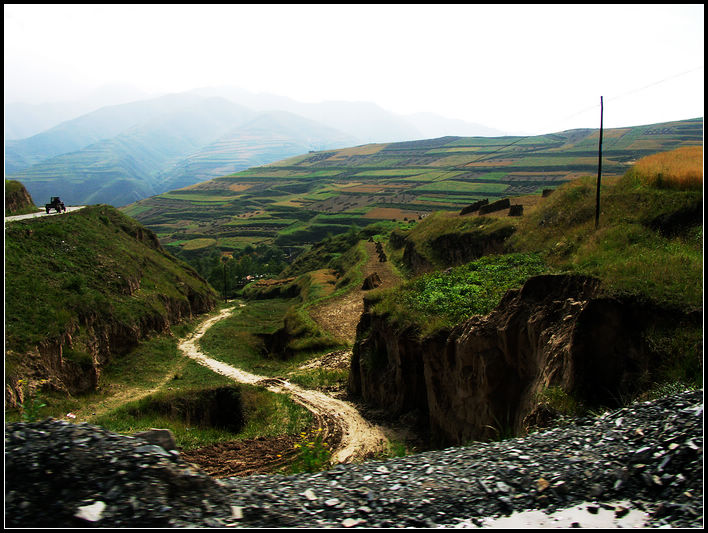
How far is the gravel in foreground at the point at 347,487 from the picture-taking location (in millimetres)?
4988

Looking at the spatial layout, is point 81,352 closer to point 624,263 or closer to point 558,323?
point 558,323

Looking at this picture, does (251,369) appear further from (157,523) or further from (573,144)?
(573,144)

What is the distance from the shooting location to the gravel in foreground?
4.99m

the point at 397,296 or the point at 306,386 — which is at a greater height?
the point at 397,296

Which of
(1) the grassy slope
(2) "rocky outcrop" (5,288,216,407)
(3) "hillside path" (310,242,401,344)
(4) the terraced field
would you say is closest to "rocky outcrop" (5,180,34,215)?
(1) the grassy slope

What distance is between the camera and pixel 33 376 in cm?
2269

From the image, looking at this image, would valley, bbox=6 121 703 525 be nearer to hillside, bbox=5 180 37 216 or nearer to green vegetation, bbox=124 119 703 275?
hillside, bbox=5 180 37 216

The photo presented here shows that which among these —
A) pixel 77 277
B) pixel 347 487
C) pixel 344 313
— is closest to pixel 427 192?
pixel 344 313

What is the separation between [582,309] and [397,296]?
1199cm

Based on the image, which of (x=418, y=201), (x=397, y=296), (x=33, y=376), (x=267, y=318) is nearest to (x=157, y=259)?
(x=267, y=318)

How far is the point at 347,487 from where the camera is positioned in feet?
20.0

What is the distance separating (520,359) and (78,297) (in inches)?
1183

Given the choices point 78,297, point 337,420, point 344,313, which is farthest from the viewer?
point 344,313

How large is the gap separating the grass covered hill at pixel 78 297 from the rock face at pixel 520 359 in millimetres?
17899
